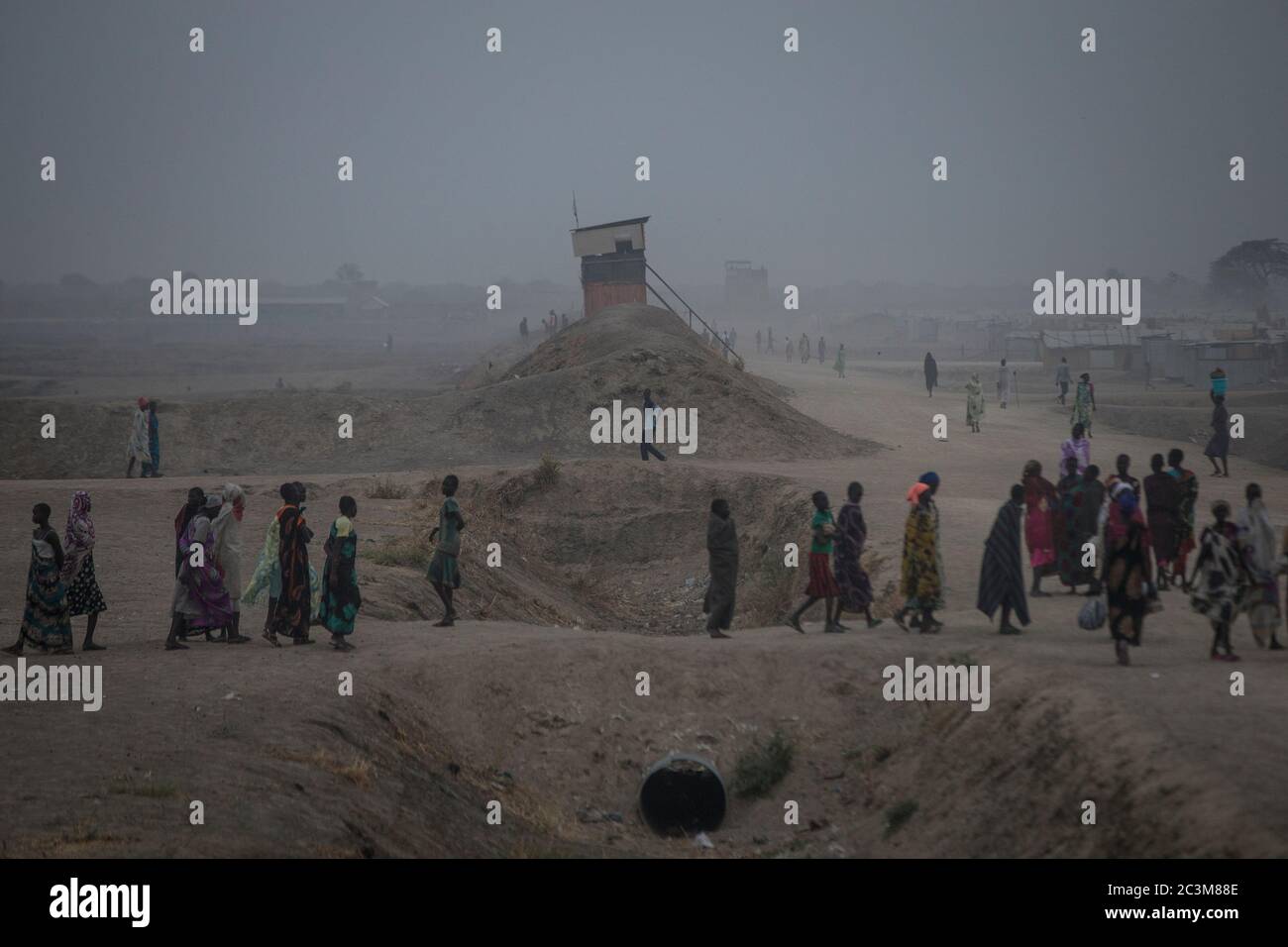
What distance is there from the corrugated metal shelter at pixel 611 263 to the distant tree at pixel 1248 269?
45.4 meters

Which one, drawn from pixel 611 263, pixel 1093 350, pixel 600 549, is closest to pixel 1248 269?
pixel 1093 350

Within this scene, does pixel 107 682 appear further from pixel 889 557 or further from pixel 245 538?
pixel 889 557

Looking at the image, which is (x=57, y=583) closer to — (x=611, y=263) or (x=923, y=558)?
(x=923, y=558)

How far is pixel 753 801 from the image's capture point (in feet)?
37.2

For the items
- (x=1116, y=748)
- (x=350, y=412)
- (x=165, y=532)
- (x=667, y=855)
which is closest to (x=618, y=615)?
(x=165, y=532)

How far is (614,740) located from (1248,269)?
99.2 m

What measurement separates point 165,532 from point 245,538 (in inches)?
63.8

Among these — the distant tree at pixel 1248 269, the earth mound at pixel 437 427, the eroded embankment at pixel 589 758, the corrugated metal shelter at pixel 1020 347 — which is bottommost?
the eroded embankment at pixel 589 758

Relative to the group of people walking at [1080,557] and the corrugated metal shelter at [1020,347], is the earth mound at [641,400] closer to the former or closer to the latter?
the group of people walking at [1080,557]

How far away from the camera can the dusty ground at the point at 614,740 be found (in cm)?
801

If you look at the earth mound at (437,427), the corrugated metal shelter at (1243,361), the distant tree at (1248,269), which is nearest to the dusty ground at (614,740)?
the earth mound at (437,427)

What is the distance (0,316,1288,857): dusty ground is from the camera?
801cm

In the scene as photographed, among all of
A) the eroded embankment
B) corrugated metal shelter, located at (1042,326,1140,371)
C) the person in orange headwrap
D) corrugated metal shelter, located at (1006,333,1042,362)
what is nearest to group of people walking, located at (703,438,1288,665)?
the person in orange headwrap

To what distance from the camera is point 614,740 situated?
12062 millimetres
